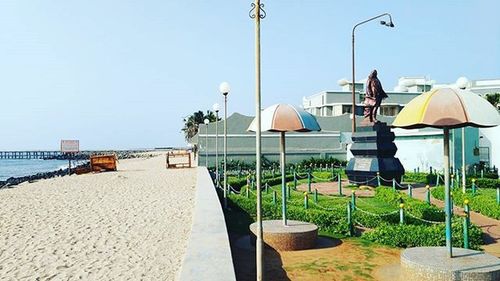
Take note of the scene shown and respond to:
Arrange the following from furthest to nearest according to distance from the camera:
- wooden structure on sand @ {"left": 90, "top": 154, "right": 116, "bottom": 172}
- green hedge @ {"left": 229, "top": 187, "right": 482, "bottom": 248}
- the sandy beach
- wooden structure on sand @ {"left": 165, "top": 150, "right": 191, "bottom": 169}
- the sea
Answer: the sea, wooden structure on sand @ {"left": 165, "top": 150, "right": 191, "bottom": 169}, wooden structure on sand @ {"left": 90, "top": 154, "right": 116, "bottom": 172}, green hedge @ {"left": 229, "top": 187, "right": 482, "bottom": 248}, the sandy beach

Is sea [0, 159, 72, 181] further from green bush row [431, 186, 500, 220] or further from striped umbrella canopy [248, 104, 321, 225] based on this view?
striped umbrella canopy [248, 104, 321, 225]

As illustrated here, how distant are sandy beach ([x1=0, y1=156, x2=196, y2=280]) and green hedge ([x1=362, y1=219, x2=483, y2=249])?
14.1ft

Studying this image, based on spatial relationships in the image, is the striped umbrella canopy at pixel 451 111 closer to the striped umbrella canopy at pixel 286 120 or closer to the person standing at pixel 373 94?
the striped umbrella canopy at pixel 286 120

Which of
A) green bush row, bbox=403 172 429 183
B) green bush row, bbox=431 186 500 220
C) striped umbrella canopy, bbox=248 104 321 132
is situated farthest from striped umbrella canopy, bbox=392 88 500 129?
green bush row, bbox=403 172 429 183

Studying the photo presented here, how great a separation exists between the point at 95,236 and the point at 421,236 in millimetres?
7241

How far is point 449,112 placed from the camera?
251 inches

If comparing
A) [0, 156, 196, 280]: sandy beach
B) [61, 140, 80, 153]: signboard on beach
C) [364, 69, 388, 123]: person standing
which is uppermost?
[364, 69, 388, 123]: person standing

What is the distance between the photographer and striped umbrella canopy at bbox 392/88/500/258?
249 inches

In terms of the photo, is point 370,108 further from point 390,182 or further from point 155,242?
point 155,242

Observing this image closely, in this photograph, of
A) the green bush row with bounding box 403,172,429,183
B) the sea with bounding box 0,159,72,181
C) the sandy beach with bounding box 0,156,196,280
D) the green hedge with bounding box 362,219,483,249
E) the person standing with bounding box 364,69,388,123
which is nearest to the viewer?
the sandy beach with bounding box 0,156,196,280

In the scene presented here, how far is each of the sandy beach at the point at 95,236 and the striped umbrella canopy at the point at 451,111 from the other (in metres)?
4.65

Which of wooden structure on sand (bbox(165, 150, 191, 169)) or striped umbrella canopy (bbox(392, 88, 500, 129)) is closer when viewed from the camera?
striped umbrella canopy (bbox(392, 88, 500, 129))

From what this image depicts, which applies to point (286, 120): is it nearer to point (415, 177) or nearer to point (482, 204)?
point (482, 204)

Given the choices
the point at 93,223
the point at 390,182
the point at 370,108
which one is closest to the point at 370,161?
the point at 390,182
